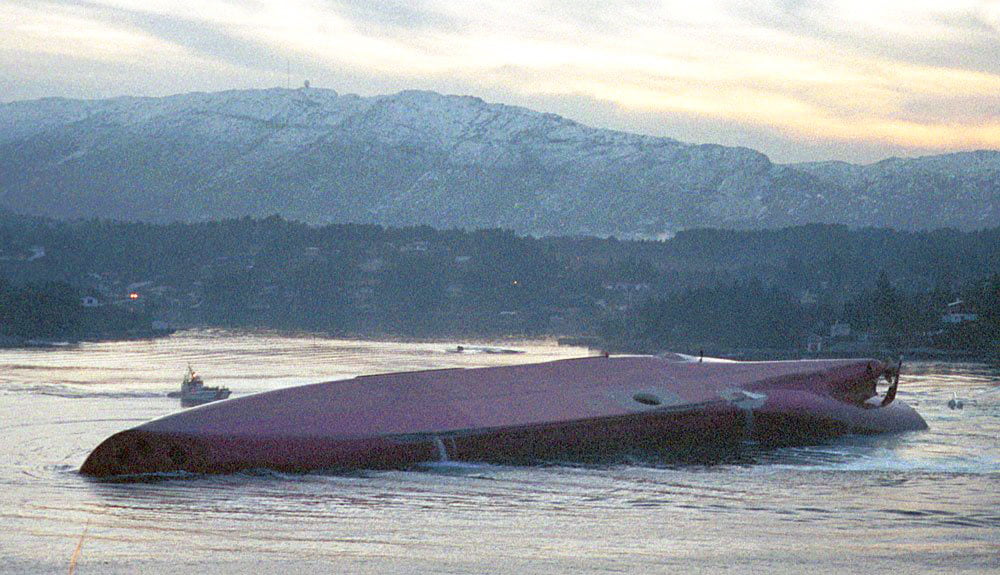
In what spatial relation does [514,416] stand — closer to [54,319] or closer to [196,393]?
[196,393]

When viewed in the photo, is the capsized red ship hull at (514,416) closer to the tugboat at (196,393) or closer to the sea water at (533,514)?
the sea water at (533,514)

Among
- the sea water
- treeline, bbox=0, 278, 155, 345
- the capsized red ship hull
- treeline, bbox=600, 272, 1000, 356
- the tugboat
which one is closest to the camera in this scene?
the sea water

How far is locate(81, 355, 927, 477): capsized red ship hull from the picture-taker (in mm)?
28156

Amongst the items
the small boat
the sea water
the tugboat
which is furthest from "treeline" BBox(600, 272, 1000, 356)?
the sea water

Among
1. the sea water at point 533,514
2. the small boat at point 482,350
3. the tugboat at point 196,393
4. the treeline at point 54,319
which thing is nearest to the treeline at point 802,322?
the small boat at point 482,350

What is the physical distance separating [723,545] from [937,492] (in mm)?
8214

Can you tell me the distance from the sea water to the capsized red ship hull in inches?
26.7

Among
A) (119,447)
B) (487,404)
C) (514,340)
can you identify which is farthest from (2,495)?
(514,340)

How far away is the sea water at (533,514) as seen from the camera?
18078 mm

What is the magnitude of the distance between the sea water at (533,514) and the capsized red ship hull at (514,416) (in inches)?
26.7

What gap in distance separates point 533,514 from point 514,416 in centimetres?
766

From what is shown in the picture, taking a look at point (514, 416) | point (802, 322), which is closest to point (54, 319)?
point (802, 322)

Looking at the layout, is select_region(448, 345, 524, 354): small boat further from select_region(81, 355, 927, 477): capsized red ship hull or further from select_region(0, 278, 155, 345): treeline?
select_region(81, 355, 927, 477): capsized red ship hull

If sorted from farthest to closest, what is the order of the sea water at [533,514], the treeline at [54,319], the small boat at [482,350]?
the treeline at [54,319], the small boat at [482,350], the sea water at [533,514]
